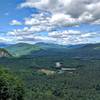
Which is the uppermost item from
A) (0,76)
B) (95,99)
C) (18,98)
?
(0,76)

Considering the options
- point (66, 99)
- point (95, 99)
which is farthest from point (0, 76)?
point (95, 99)

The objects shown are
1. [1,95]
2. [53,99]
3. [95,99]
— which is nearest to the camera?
[1,95]

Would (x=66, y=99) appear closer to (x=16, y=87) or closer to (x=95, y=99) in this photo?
(x=95, y=99)

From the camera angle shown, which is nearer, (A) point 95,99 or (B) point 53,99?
(B) point 53,99

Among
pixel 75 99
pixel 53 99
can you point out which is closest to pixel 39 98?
pixel 53 99

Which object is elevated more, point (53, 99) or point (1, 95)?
point (1, 95)

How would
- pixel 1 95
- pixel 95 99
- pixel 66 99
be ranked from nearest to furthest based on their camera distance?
pixel 1 95
pixel 66 99
pixel 95 99

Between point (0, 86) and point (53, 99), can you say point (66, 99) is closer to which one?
point (53, 99)
